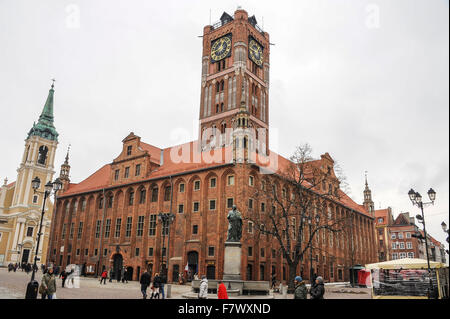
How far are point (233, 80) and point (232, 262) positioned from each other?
37.4 metres

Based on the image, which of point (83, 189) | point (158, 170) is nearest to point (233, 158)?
point (158, 170)

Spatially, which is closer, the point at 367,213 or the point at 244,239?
the point at 244,239

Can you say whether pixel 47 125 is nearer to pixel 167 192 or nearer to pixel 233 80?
pixel 233 80

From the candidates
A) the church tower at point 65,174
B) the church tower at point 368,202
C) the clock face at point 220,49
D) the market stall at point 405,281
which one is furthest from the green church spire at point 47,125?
the market stall at point 405,281

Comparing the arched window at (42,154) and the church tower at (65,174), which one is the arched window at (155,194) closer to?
the church tower at (65,174)

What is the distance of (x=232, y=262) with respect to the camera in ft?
81.4

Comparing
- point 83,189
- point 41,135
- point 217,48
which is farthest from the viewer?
point 41,135

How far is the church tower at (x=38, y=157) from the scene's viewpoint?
264ft

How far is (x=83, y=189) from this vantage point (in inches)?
2160

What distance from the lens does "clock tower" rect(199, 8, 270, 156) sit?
55719 mm
